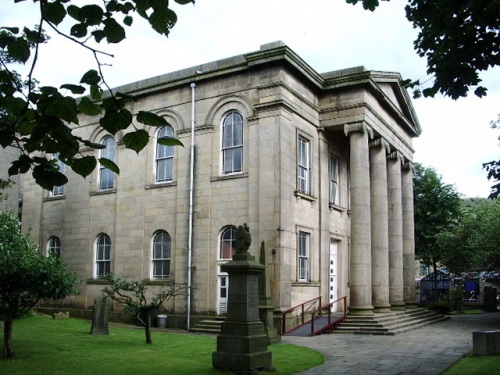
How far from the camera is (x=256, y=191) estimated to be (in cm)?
2116

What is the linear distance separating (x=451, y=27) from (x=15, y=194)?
2507 cm

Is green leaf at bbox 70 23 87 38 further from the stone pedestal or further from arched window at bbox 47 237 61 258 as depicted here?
arched window at bbox 47 237 61 258

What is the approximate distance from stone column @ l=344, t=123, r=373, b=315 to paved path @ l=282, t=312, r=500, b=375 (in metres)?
2.12

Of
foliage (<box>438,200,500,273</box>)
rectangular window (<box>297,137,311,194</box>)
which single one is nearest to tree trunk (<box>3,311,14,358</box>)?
rectangular window (<box>297,137,311,194</box>)

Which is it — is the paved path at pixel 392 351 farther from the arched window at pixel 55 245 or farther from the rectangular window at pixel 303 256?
the arched window at pixel 55 245

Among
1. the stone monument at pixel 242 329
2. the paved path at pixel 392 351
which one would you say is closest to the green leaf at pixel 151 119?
the stone monument at pixel 242 329

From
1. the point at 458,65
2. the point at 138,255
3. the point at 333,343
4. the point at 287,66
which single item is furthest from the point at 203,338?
the point at 458,65

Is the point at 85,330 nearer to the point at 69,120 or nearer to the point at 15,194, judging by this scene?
the point at 15,194

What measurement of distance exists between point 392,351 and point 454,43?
8575 millimetres

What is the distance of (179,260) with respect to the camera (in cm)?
2255

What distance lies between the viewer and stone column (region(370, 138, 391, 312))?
76.6ft

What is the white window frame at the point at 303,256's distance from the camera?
21.9 meters

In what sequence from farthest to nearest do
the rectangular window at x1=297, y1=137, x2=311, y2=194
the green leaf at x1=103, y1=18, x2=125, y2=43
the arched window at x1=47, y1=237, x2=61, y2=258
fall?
the arched window at x1=47, y1=237, x2=61, y2=258, the rectangular window at x1=297, y1=137, x2=311, y2=194, the green leaf at x1=103, y1=18, x2=125, y2=43

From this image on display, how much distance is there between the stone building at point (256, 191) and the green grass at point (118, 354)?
14.5 feet
